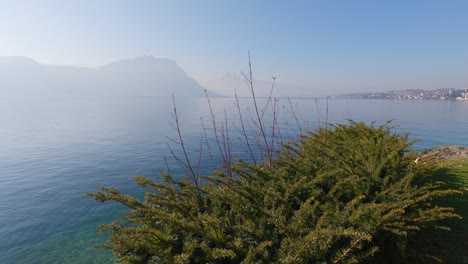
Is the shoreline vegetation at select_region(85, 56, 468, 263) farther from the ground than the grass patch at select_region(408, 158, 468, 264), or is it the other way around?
the shoreline vegetation at select_region(85, 56, 468, 263)

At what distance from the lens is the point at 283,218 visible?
132 inches

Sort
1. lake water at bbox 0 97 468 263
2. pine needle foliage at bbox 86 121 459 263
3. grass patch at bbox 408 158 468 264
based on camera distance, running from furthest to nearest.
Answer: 1. lake water at bbox 0 97 468 263
2. grass patch at bbox 408 158 468 264
3. pine needle foliage at bbox 86 121 459 263

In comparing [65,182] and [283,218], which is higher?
[283,218]

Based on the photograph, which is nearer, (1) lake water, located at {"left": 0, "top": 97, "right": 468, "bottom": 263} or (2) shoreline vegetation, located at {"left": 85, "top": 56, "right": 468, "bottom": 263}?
(2) shoreline vegetation, located at {"left": 85, "top": 56, "right": 468, "bottom": 263}

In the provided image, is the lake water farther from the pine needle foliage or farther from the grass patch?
the grass patch

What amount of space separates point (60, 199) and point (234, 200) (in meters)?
16.1

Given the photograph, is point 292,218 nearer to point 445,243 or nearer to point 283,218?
point 283,218

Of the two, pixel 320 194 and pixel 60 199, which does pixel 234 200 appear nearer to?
pixel 320 194

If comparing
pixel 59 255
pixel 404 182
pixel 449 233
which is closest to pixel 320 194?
pixel 404 182

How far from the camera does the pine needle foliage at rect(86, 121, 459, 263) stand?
9.27 ft

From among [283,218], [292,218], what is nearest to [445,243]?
[292,218]

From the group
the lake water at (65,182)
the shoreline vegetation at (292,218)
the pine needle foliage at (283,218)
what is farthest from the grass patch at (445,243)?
the lake water at (65,182)

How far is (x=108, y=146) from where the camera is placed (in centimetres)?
3017

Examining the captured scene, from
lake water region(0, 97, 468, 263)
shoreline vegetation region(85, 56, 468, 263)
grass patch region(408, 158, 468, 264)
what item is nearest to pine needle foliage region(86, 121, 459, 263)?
shoreline vegetation region(85, 56, 468, 263)
